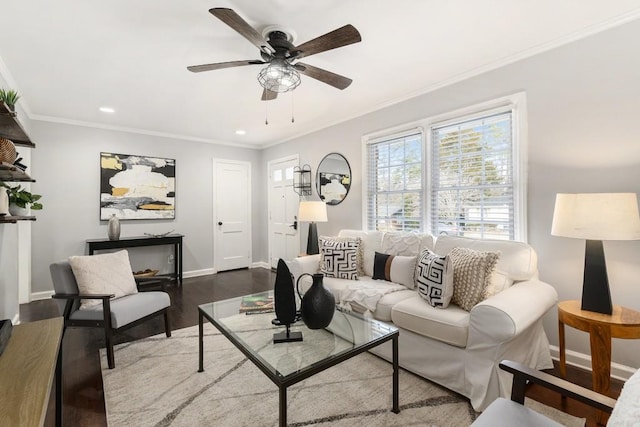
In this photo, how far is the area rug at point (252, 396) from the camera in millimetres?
1700

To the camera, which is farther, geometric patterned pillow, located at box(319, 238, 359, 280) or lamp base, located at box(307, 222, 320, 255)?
lamp base, located at box(307, 222, 320, 255)

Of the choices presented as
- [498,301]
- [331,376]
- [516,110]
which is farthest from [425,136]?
[331,376]

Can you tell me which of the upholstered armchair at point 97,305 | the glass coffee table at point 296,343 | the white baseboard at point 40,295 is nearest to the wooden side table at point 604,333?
the glass coffee table at point 296,343

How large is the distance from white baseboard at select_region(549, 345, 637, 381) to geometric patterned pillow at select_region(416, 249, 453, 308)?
107 cm

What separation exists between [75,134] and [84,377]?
12.1 ft

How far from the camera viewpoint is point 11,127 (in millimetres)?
1746

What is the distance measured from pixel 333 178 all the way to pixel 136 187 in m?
3.18

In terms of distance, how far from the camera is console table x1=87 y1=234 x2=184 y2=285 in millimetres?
4176

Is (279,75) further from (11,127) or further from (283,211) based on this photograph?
(283,211)

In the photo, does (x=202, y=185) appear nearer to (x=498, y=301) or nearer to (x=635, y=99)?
(x=498, y=301)

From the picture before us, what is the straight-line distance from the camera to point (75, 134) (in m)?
4.30

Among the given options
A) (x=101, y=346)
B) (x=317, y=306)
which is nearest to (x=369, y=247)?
(x=317, y=306)

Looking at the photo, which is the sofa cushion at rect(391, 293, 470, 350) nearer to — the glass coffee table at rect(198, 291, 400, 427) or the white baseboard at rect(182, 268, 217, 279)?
the glass coffee table at rect(198, 291, 400, 427)

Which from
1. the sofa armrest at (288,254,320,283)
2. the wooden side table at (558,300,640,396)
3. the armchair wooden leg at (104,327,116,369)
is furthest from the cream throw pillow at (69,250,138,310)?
the wooden side table at (558,300,640,396)
